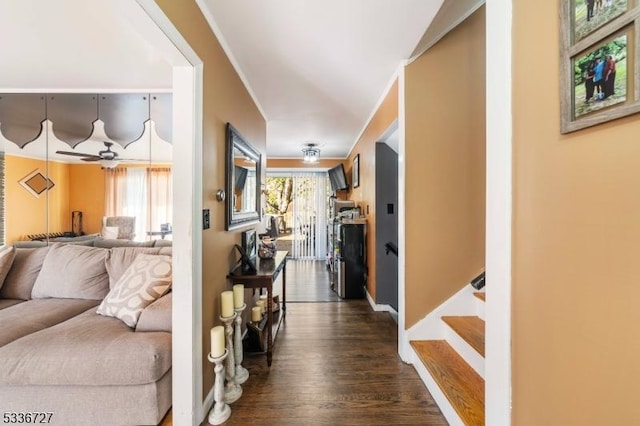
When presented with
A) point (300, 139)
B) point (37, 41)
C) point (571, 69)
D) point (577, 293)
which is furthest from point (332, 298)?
Result: point (37, 41)

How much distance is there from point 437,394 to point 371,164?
2544 mm

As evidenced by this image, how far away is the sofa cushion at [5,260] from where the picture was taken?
2139 mm

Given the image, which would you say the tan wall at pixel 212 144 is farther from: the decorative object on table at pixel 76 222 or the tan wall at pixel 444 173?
the decorative object on table at pixel 76 222

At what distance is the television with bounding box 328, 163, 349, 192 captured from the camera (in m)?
5.25

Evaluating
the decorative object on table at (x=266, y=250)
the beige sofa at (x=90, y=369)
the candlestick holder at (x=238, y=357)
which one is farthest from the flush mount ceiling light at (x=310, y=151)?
the beige sofa at (x=90, y=369)

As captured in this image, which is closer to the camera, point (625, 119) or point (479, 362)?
point (625, 119)

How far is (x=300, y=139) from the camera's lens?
436 centimetres

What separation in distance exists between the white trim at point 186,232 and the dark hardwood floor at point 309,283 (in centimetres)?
227

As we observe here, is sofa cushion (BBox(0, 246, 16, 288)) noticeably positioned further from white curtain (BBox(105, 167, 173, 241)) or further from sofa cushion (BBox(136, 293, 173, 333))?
sofa cushion (BBox(136, 293, 173, 333))

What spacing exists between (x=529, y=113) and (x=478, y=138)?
131 centimetres

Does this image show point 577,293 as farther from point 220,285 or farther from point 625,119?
point 220,285

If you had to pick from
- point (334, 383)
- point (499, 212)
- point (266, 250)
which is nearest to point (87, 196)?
point (266, 250)

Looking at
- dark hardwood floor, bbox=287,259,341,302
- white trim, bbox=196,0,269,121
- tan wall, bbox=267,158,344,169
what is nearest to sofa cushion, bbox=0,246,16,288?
white trim, bbox=196,0,269,121

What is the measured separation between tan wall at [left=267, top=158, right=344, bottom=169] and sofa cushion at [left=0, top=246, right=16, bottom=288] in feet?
14.1
